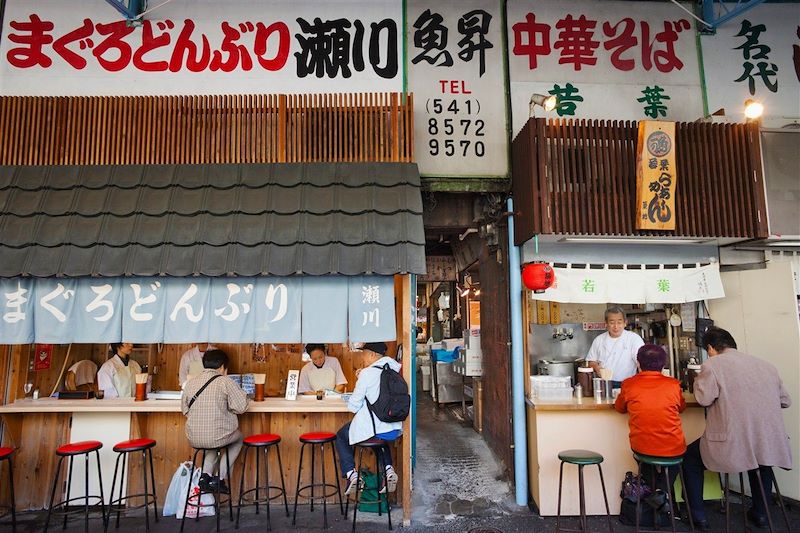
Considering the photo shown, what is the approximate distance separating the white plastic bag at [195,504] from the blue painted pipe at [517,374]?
3.71 m

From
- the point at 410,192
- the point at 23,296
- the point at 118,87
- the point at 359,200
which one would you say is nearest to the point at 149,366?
the point at 23,296

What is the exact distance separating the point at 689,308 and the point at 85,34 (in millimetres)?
9757

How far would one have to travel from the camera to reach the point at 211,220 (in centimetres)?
554

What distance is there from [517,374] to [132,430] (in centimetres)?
490

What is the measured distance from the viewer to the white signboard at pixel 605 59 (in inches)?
271

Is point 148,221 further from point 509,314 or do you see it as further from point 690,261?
point 690,261

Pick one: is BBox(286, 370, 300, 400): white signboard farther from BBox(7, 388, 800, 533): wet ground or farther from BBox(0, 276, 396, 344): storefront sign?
BBox(7, 388, 800, 533): wet ground

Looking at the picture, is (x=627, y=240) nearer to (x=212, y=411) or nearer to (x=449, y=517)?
(x=449, y=517)

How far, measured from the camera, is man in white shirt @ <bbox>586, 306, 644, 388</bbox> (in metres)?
6.43

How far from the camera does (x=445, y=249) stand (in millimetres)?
12219

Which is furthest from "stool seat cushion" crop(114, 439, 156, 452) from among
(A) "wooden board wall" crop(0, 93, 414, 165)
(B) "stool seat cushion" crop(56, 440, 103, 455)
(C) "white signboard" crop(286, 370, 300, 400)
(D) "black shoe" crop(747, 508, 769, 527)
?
(D) "black shoe" crop(747, 508, 769, 527)

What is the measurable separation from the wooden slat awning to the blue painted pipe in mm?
354

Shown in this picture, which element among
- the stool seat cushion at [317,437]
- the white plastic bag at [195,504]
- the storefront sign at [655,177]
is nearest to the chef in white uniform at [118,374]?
the white plastic bag at [195,504]

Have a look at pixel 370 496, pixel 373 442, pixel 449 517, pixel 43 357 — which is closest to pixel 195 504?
pixel 370 496
